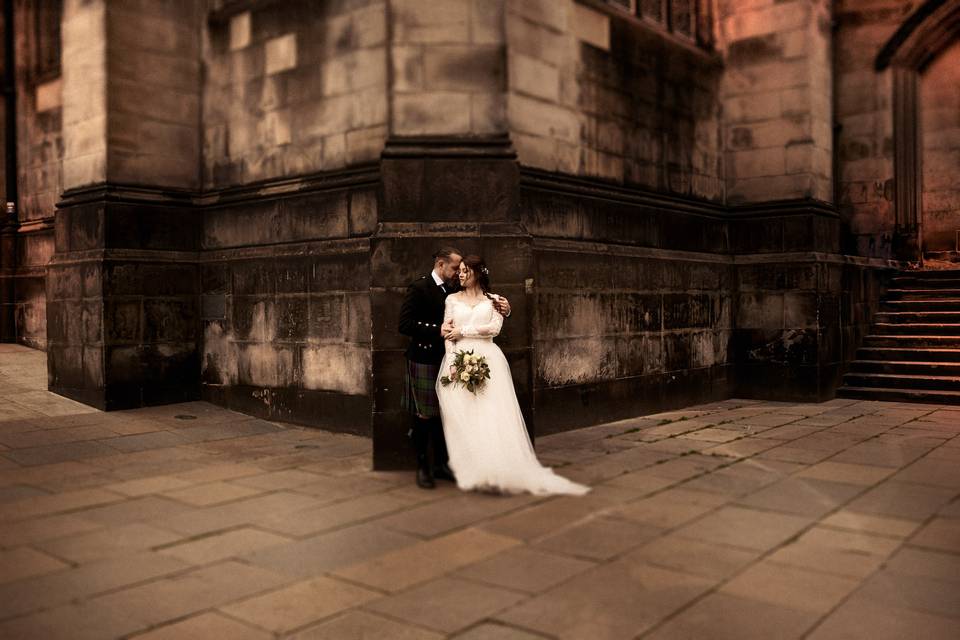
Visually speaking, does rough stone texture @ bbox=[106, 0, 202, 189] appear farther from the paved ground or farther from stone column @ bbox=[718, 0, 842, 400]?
stone column @ bbox=[718, 0, 842, 400]

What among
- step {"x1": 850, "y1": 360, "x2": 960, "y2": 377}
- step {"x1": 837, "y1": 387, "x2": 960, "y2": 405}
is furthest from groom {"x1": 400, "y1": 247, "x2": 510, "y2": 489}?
step {"x1": 850, "y1": 360, "x2": 960, "y2": 377}

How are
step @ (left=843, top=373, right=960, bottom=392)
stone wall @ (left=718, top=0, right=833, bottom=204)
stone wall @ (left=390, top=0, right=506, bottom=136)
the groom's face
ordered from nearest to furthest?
→ the groom's face, stone wall @ (left=390, top=0, right=506, bottom=136), step @ (left=843, top=373, right=960, bottom=392), stone wall @ (left=718, top=0, right=833, bottom=204)

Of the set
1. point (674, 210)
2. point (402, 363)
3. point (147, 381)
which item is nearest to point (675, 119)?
point (674, 210)

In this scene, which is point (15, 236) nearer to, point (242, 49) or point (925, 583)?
point (242, 49)

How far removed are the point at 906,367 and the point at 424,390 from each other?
9.18 m

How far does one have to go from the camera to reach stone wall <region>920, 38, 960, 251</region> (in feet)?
53.4

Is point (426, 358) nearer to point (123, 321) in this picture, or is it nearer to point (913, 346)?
point (123, 321)

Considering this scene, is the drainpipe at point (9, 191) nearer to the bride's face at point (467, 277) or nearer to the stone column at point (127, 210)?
the stone column at point (127, 210)

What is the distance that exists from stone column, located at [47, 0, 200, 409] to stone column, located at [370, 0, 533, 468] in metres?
4.37

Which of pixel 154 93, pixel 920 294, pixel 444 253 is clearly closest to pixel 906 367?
pixel 920 294

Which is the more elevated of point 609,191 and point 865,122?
point 865,122

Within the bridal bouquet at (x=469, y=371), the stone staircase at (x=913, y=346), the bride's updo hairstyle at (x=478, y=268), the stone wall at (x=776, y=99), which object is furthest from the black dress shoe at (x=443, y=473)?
the stone staircase at (x=913, y=346)

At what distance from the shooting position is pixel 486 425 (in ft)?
23.1

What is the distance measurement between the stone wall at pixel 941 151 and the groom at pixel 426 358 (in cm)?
1275
